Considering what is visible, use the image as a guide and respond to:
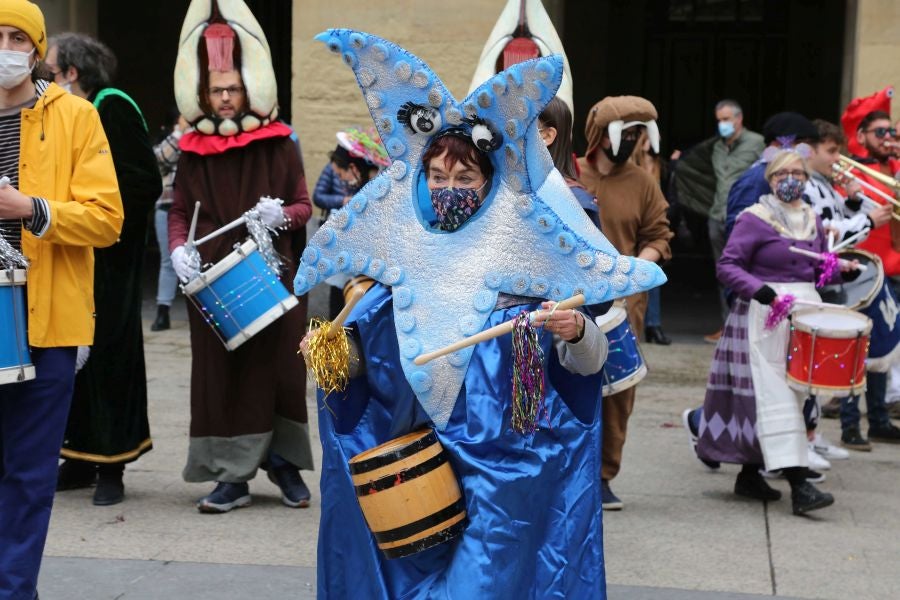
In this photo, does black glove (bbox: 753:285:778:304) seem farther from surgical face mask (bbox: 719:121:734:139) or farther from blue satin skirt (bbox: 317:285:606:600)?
surgical face mask (bbox: 719:121:734:139)

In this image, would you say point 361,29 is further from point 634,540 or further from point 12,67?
point 12,67

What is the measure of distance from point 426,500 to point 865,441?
5.01 metres

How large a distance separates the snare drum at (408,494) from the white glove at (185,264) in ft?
7.95

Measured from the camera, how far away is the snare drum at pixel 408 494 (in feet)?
11.8

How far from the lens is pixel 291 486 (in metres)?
6.43

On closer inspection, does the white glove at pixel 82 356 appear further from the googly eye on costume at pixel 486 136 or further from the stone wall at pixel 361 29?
the stone wall at pixel 361 29

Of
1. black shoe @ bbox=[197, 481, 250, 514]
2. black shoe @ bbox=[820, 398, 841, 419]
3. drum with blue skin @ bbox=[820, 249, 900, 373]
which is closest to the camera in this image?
black shoe @ bbox=[197, 481, 250, 514]

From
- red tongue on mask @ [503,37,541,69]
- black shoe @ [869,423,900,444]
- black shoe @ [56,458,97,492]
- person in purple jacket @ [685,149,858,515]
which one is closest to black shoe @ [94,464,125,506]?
black shoe @ [56,458,97,492]

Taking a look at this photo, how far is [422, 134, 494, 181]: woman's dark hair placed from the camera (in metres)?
3.78

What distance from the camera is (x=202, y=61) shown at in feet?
20.4

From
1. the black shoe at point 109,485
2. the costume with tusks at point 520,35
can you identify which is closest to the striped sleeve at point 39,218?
the black shoe at point 109,485

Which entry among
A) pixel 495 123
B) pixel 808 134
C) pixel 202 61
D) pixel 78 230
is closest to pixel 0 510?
pixel 78 230

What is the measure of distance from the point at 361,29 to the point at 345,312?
7390mm

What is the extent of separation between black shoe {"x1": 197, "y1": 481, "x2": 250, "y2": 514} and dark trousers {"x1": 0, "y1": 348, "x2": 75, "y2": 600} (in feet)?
5.90
